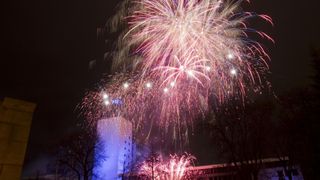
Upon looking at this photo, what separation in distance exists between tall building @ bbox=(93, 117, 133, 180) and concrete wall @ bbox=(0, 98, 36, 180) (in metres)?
62.2

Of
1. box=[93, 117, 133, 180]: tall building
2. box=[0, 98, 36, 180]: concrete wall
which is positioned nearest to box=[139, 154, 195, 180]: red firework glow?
box=[93, 117, 133, 180]: tall building

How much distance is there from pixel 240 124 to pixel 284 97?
5.97m

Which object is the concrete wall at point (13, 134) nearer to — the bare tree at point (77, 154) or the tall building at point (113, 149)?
the bare tree at point (77, 154)

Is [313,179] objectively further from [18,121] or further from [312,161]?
[18,121]

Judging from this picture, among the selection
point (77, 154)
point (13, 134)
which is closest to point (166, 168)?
point (77, 154)

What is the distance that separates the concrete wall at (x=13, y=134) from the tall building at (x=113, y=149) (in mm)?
62157

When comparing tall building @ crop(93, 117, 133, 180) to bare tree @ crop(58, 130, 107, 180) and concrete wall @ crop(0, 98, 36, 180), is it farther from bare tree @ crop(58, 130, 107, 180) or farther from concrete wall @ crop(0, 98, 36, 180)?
concrete wall @ crop(0, 98, 36, 180)

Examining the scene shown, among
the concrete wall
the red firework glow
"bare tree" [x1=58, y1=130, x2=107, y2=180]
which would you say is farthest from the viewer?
"bare tree" [x1=58, y1=130, x2=107, y2=180]

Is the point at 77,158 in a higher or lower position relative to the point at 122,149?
lower

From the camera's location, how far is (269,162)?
52.7 metres

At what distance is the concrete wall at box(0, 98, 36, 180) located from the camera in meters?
6.07

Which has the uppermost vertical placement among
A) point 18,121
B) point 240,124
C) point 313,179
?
point 240,124

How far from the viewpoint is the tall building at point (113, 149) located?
68750 mm

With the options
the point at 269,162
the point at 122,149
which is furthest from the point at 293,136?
the point at 122,149
